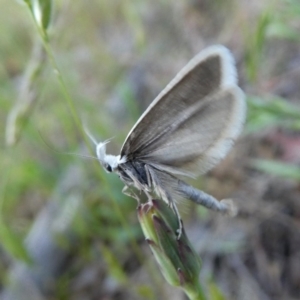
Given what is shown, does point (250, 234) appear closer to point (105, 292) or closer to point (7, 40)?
point (105, 292)

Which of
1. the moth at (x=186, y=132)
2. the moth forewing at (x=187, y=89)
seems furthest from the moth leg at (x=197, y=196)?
the moth forewing at (x=187, y=89)

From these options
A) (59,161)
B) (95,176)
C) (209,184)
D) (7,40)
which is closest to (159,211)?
(209,184)

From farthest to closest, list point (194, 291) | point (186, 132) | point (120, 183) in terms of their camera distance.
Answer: point (120, 183), point (186, 132), point (194, 291)

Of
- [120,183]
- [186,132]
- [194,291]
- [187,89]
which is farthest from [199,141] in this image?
[120,183]

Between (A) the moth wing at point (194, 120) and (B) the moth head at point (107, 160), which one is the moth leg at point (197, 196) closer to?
(A) the moth wing at point (194, 120)

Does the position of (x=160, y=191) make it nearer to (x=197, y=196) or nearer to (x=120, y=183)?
(x=197, y=196)

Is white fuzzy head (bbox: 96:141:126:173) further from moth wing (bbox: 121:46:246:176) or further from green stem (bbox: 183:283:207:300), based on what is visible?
green stem (bbox: 183:283:207:300)
